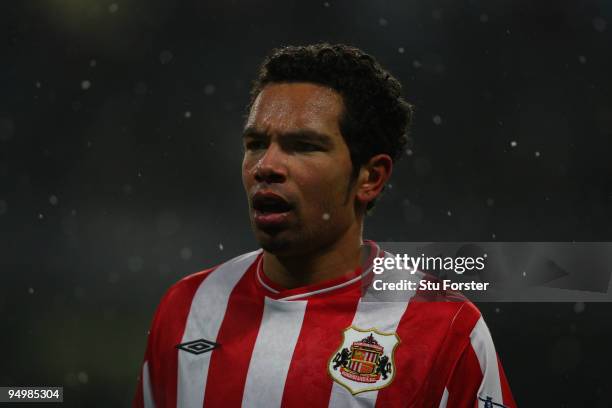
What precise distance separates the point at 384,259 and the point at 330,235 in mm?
239

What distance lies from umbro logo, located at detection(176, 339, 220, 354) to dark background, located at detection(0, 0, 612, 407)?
316 cm

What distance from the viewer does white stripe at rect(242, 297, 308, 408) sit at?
1928 millimetres

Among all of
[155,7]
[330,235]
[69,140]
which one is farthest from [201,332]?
[155,7]

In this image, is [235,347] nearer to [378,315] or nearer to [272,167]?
[378,315]

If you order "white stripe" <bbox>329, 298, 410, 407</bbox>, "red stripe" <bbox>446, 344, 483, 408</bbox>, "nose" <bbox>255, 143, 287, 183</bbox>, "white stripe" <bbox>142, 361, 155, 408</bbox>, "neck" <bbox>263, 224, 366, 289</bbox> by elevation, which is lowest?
"white stripe" <bbox>142, 361, 155, 408</bbox>

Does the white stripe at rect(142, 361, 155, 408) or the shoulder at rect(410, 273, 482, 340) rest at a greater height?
the shoulder at rect(410, 273, 482, 340)

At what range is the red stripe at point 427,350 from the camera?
183 cm

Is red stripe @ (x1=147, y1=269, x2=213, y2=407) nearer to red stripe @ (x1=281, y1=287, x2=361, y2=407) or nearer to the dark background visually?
red stripe @ (x1=281, y1=287, x2=361, y2=407)

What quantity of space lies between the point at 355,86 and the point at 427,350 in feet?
2.42

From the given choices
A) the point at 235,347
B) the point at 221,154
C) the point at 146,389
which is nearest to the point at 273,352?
the point at 235,347

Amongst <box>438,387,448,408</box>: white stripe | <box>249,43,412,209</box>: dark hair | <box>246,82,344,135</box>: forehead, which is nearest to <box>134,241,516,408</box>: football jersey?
<box>438,387,448,408</box>: white stripe

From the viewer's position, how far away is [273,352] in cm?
199

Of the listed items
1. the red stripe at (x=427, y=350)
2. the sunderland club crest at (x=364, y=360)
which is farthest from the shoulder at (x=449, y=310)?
the sunderland club crest at (x=364, y=360)

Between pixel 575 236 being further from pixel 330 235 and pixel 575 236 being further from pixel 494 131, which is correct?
pixel 330 235
